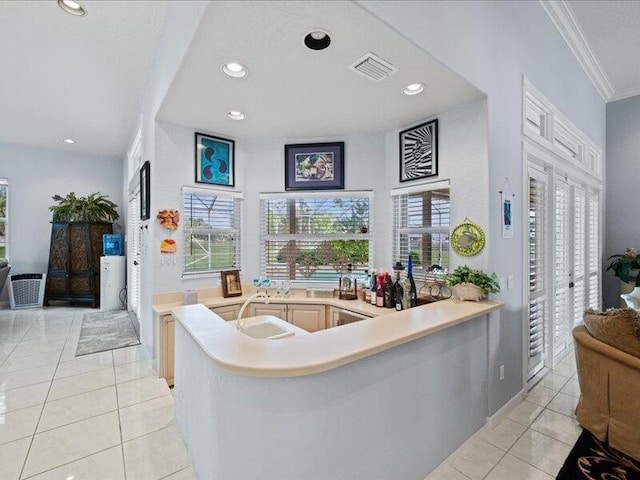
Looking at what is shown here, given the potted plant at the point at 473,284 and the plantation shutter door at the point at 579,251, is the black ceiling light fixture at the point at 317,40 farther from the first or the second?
the plantation shutter door at the point at 579,251

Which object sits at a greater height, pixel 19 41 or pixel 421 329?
pixel 19 41

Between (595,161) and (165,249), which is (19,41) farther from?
(595,161)

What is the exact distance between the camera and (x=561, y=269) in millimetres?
3436

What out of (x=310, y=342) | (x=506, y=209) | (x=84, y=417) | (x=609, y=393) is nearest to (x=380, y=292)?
(x=506, y=209)

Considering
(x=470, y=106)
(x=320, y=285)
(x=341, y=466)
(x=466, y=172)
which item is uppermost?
(x=470, y=106)

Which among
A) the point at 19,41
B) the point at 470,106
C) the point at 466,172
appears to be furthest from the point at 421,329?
the point at 19,41

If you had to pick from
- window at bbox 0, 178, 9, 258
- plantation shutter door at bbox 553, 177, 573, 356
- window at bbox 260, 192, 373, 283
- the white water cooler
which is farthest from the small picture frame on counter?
window at bbox 0, 178, 9, 258

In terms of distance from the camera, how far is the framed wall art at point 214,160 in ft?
10.5

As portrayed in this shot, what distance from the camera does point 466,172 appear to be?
2.48 m

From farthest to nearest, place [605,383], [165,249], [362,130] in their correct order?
[362,130], [165,249], [605,383]

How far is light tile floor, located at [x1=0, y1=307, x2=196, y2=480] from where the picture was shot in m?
1.85

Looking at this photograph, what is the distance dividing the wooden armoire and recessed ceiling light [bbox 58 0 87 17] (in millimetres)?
4325

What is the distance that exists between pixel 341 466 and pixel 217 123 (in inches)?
118

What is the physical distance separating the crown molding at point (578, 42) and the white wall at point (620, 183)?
410 millimetres
